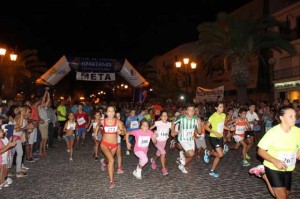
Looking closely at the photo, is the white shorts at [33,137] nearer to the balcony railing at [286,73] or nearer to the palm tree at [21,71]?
the balcony railing at [286,73]

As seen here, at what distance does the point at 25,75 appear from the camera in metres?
38.9

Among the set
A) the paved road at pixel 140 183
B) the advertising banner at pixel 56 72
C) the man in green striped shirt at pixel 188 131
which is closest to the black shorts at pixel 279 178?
the paved road at pixel 140 183

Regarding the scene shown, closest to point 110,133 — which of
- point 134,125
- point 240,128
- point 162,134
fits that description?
point 162,134

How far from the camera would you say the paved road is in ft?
23.5

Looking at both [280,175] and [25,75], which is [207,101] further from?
[25,75]

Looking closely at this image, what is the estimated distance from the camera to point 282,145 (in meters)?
4.81

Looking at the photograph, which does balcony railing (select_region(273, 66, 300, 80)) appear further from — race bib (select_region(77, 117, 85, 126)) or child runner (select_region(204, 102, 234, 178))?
child runner (select_region(204, 102, 234, 178))

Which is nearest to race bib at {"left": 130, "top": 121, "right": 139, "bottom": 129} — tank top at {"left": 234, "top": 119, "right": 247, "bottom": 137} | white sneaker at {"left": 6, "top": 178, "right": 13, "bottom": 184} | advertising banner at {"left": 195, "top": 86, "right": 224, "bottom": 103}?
tank top at {"left": 234, "top": 119, "right": 247, "bottom": 137}

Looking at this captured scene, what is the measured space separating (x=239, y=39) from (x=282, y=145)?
19.6 metres

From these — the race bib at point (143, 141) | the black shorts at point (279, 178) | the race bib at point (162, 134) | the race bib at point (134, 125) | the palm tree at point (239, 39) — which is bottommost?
the black shorts at point (279, 178)

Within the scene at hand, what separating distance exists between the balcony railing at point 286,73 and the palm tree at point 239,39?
869 cm

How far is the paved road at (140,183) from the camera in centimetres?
717

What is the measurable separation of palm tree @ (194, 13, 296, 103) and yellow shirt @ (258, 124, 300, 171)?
18864 mm

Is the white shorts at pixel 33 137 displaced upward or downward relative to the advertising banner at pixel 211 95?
downward
